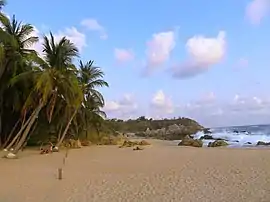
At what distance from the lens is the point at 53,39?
67.4 ft

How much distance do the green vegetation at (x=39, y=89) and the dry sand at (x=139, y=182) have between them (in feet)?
16.5

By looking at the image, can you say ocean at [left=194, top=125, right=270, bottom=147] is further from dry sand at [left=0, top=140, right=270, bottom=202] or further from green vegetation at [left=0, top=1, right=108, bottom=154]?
dry sand at [left=0, top=140, right=270, bottom=202]

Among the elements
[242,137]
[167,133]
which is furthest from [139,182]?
[167,133]

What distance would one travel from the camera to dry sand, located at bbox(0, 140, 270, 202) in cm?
794

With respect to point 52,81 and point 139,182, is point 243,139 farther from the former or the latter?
point 139,182

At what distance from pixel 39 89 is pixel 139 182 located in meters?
9.52

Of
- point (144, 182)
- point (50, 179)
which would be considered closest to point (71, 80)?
point (50, 179)

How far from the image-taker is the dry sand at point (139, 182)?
7.94m

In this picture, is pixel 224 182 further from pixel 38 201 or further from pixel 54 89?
pixel 54 89

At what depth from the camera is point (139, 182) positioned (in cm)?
969

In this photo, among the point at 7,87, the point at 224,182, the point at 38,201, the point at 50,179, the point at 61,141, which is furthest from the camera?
the point at 61,141

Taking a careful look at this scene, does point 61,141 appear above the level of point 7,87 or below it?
below

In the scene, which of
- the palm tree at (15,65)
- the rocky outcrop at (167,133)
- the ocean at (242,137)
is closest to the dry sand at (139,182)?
the palm tree at (15,65)

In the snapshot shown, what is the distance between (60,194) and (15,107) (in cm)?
1262
